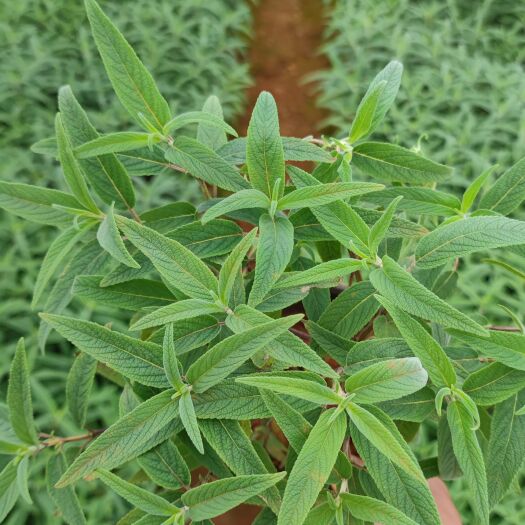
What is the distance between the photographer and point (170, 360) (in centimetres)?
46

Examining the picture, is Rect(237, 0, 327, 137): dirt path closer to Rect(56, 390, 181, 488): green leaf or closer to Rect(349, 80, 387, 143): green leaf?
Rect(349, 80, 387, 143): green leaf

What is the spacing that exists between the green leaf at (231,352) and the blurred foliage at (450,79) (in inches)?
45.4

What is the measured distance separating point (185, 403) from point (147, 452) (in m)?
0.08

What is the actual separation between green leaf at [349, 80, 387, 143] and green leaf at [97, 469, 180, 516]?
37cm

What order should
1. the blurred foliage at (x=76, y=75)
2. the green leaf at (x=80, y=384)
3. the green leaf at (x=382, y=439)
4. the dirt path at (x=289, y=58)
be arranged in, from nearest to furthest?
the green leaf at (x=382, y=439) < the green leaf at (x=80, y=384) < the blurred foliage at (x=76, y=75) < the dirt path at (x=289, y=58)

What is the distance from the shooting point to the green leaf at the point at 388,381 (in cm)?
43

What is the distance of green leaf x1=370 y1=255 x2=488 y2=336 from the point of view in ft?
1.49

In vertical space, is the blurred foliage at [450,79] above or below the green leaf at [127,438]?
below

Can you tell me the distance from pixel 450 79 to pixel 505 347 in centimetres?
163

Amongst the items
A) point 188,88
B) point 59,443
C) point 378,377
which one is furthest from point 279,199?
point 188,88

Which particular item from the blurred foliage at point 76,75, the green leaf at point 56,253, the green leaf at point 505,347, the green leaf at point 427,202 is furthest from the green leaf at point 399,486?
the blurred foliage at point 76,75

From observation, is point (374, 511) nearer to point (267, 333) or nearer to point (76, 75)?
point (267, 333)

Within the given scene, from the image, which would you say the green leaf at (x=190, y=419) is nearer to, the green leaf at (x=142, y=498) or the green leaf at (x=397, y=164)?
the green leaf at (x=142, y=498)

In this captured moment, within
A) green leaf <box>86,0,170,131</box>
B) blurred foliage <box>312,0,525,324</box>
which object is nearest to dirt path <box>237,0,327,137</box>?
blurred foliage <box>312,0,525,324</box>
